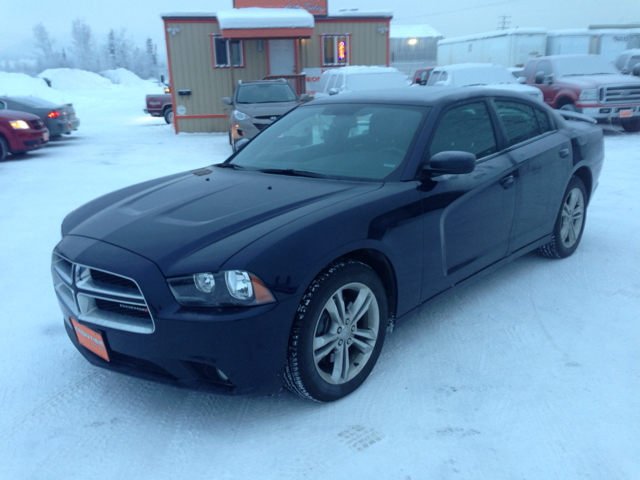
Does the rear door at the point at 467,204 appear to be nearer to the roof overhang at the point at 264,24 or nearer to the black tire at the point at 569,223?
the black tire at the point at 569,223

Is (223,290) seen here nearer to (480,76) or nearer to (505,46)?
(480,76)

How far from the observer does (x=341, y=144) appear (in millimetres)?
3566

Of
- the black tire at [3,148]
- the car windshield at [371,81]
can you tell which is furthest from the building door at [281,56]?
the black tire at [3,148]

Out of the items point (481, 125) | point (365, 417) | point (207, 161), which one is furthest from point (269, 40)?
point (365, 417)

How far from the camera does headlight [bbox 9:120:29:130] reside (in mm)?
12164

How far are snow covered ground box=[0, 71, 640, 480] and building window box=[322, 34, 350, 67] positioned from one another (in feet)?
54.3

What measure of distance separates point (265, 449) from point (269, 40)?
60.8ft

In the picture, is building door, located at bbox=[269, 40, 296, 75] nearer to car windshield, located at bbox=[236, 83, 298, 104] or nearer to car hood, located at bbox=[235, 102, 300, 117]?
car windshield, located at bbox=[236, 83, 298, 104]

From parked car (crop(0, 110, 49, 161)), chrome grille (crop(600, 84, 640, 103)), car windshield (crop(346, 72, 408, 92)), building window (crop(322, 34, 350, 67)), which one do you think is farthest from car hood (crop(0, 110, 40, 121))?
chrome grille (crop(600, 84, 640, 103))

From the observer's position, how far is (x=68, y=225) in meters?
3.26

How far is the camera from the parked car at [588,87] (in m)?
13.0

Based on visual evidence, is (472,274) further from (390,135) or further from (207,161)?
(207,161)

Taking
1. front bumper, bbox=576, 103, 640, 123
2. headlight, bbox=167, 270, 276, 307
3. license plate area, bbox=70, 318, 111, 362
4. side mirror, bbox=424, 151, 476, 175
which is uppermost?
side mirror, bbox=424, 151, 476, 175

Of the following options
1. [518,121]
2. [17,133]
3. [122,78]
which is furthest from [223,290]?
[122,78]
